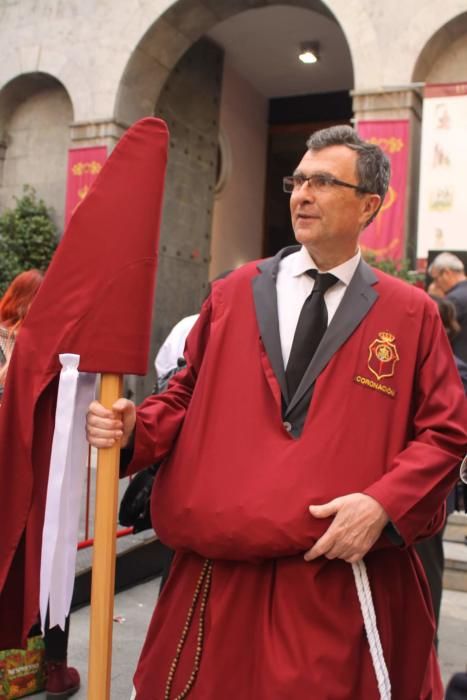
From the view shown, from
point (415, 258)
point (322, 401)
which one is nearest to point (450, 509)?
point (322, 401)

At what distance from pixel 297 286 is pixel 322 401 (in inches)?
16.6

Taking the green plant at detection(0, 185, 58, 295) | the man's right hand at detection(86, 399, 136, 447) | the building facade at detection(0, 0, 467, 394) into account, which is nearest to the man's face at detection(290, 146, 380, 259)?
the man's right hand at detection(86, 399, 136, 447)

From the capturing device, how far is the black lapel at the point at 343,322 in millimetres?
2133

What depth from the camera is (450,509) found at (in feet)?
15.5

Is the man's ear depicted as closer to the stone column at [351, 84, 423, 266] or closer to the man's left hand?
the man's left hand

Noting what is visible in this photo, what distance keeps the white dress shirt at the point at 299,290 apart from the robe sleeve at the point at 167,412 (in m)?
0.24

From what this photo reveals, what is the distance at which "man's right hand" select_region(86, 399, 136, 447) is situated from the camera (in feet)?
6.97

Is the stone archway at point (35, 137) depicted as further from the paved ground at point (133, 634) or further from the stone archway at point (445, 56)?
the paved ground at point (133, 634)

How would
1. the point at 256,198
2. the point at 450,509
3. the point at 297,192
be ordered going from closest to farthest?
the point at 297,192 < the point at 450,509 < the point at 256,198

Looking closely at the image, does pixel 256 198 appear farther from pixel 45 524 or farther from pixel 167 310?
pixel 45 524

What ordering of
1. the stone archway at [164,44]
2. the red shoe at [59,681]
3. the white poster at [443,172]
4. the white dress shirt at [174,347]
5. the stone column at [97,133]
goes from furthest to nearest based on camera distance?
the stone column at [97,133]
the stone archway at [164,44]
the white poster at [443,172]
the white dress shirt at [174,347]
the red shoe at [59,681]

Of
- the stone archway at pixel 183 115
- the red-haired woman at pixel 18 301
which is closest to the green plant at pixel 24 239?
the stone archway at pixel 183 115

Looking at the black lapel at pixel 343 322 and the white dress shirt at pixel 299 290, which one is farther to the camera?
the white dress shirt at pixel 299 290

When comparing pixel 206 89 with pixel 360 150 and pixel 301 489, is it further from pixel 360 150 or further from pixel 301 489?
pixel 301 489
